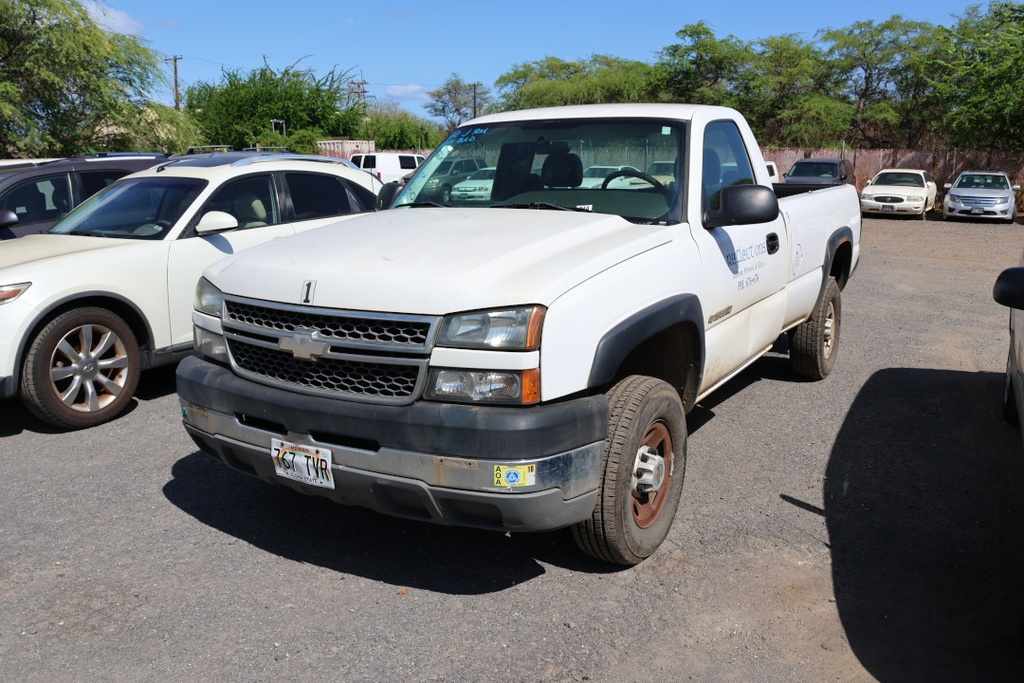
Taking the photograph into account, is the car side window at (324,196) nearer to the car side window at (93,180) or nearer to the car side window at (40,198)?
the car side window at (93,180)

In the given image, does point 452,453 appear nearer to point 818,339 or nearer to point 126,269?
point 126,269

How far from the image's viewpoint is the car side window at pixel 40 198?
841 cm

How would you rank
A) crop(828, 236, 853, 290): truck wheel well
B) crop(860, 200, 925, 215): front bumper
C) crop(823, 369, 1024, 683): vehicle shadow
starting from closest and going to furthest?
crop(823, 369, 1024, 683): vehicle shadow → crop(828, 236, 853, 290): truck wheel well → crop(860, 200, 925, 215): front bumper

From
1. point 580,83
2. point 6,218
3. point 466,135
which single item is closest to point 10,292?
point 6,218

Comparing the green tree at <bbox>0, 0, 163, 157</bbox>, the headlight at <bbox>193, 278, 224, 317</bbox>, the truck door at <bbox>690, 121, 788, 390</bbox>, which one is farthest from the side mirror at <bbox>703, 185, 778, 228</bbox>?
the green tree at <bbox>0, 0, 163, 157</bbox>

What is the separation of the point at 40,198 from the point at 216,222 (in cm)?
315

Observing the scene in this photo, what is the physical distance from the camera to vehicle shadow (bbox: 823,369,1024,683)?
3.35 meters

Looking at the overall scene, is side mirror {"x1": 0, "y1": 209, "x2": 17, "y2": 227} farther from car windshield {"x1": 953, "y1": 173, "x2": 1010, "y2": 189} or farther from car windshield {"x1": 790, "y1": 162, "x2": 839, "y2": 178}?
car windshield {"x1": 953, "y1": 173, "x2": 1010, "y2": 189}

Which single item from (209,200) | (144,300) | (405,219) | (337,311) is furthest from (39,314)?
(337,311)

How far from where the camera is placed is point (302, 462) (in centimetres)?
357

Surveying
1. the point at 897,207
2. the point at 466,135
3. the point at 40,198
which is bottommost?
the point at 897,207

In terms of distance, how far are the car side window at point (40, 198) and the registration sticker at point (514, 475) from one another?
6963 millimetres

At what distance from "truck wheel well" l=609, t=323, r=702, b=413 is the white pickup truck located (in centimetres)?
1

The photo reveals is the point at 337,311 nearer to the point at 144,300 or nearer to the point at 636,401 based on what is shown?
the point at 636,401
